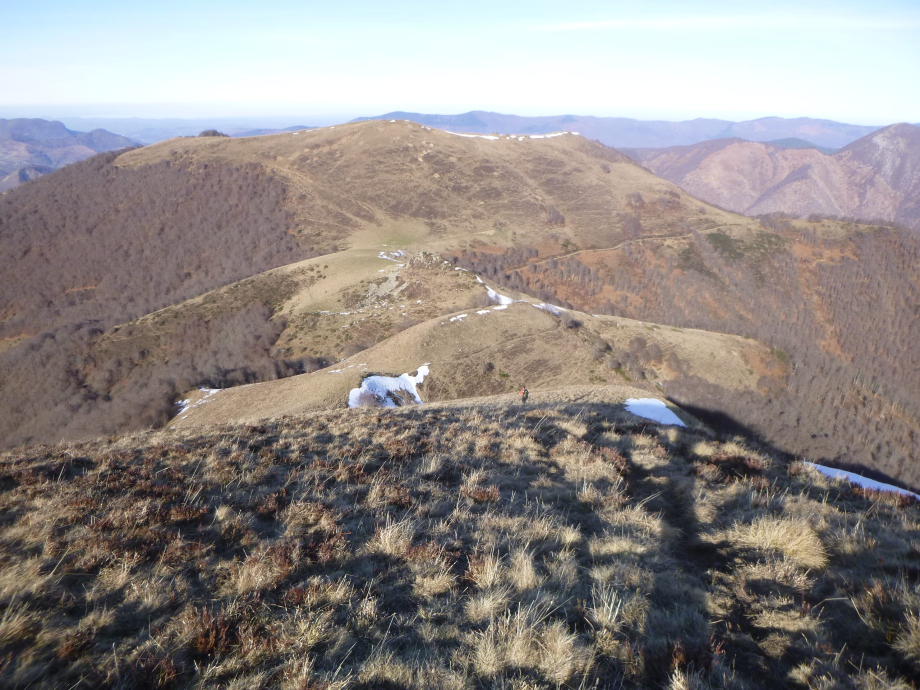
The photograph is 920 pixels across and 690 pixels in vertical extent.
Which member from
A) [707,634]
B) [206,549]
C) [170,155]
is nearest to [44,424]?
[206,549]

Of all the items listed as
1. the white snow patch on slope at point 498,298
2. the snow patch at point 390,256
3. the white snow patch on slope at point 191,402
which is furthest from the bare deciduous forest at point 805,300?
the white snow patch on slope at point 191,402

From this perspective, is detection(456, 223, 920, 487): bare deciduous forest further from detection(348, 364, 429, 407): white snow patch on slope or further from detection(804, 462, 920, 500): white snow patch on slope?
detection(348, 364, 429, 407): white snow patch on slope

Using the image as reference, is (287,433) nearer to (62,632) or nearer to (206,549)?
(206,549)

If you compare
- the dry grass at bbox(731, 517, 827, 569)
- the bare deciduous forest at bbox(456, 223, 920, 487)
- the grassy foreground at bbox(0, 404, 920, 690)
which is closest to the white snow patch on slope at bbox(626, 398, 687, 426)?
the grassy foreground at bbox(0, 404, 920, 690)

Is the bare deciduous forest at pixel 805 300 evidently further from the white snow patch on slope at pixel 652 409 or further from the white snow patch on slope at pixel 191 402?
the white snow patch on slope at pixel 191 402

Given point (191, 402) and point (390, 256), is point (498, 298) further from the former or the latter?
point (191, 402)

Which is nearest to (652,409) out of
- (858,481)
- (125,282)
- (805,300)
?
(858,481)
